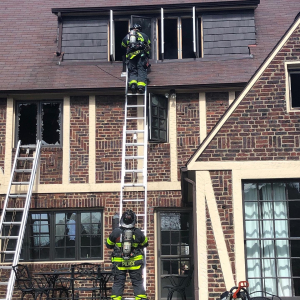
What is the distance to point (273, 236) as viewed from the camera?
10.2m

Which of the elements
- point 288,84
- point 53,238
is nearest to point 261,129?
point 288,84

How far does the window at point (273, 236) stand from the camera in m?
10.1

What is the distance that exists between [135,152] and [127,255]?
13.2ft

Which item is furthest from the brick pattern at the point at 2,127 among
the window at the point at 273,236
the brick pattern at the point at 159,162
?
the window at the point at 273,236

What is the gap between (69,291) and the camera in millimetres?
12930

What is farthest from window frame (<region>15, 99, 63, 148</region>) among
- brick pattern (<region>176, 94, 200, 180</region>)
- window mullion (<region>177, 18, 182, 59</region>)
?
window mullion (<region>177, 18, 182, 59</region>)

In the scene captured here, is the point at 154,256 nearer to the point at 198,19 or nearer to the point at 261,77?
the point at 261,77

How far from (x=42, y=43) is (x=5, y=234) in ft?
16.5

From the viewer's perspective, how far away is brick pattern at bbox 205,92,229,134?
A: 1365 cm

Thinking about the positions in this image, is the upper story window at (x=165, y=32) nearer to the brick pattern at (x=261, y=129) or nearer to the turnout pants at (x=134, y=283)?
the brick pattern at (x=261, y=129)

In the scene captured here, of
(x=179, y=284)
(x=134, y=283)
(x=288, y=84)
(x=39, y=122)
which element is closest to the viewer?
(x=134, y=283)

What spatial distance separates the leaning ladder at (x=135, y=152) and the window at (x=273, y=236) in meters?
3.14

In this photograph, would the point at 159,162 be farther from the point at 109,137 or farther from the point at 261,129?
the point at 261,129

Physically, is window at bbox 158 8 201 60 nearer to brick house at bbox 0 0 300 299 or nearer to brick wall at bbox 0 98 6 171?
brick house at bbox 0 0 300 299
